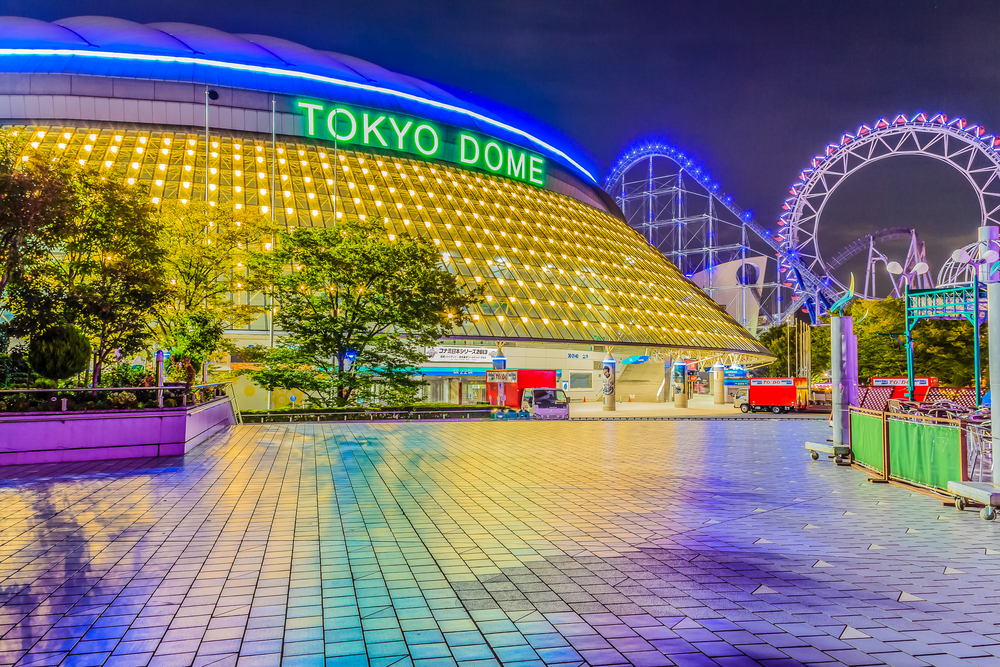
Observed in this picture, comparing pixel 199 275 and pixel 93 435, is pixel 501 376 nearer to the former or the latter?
pixel 199 275

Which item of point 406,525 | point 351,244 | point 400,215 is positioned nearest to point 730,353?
point 400,215

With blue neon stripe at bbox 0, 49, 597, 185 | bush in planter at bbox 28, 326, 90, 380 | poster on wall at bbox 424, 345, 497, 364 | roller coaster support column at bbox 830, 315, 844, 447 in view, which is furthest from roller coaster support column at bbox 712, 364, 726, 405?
bush in planter at bbox 28, 326, 90, 380

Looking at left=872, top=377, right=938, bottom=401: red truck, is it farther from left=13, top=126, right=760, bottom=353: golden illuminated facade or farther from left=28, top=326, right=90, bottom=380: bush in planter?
left=28, top=326, right=90, bottom=380: bush in planter

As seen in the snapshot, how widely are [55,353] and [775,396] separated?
41150 mm

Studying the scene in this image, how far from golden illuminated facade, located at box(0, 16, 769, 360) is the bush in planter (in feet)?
67.4

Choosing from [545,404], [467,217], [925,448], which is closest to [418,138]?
[467,217]

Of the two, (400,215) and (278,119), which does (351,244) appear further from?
(278,119)

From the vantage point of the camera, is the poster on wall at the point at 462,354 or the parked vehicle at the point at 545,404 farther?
the poster on wall at the point at 462,354

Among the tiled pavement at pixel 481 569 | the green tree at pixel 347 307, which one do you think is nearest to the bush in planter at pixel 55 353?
the tiled pavement at pixel 481 569

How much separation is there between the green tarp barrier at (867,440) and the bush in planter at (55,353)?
58.5 feet

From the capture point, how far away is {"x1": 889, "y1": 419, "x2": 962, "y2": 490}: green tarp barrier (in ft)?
36.1

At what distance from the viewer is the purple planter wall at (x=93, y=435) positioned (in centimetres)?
1394

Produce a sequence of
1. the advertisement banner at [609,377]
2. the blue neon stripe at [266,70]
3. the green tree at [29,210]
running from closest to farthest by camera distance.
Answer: the green tree at [29,210]
the blue neon stripe at [266,70]
the advertisement banner at [609,377]

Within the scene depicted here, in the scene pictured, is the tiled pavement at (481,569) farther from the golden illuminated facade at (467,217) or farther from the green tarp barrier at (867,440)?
the golden illuminated facade at (467,217)
